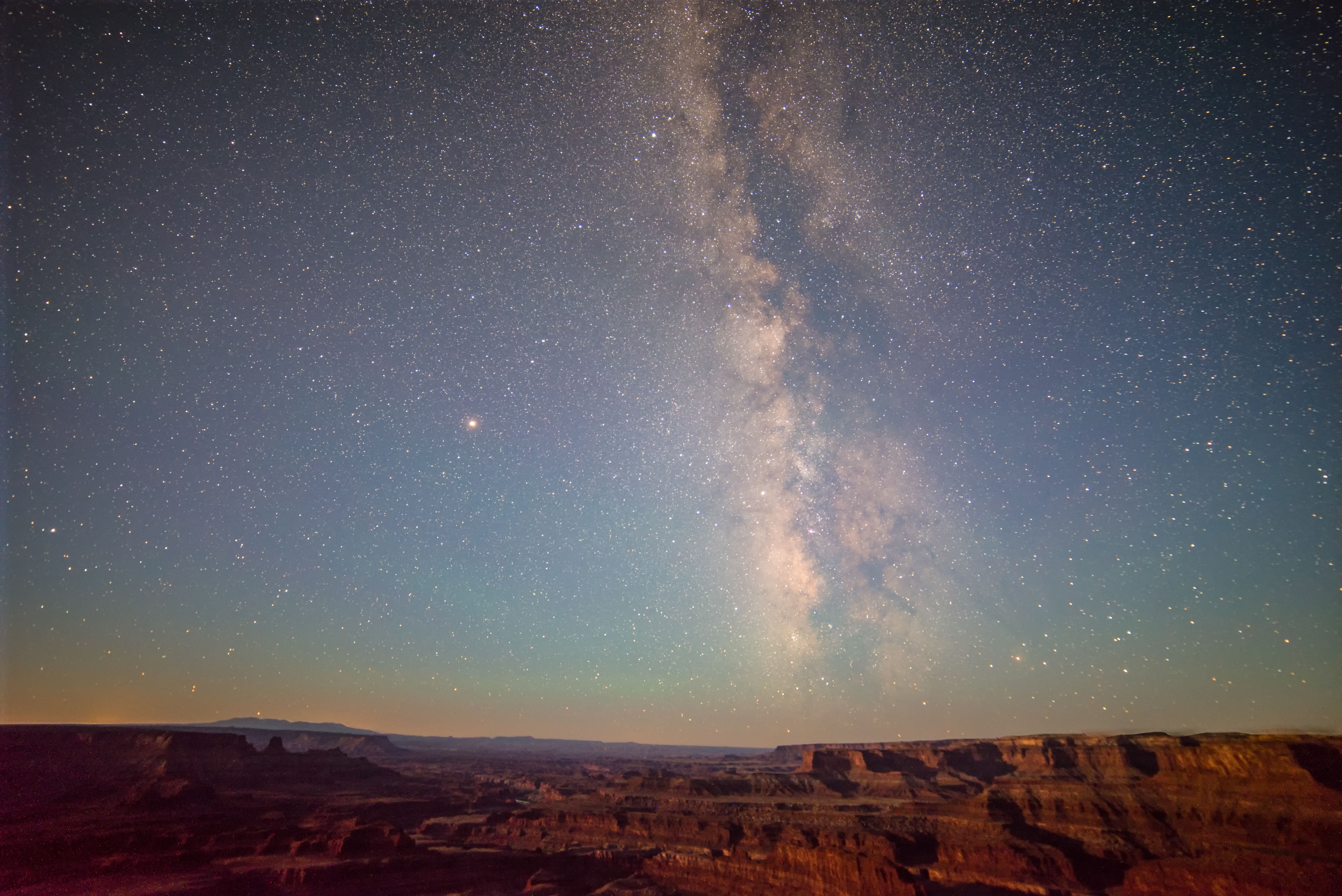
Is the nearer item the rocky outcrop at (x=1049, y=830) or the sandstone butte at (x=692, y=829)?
the rocky outcrop at (x=1049, y=830)

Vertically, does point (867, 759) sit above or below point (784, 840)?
above

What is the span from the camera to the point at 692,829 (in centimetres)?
5750

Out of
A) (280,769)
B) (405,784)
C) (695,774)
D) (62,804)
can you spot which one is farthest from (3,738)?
(695,774)

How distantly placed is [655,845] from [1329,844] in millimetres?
50020

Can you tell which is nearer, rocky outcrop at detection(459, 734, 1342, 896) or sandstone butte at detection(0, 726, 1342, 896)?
rocky outcrop at detection(459, 734, 1342, 896)

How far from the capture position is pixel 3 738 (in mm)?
62188

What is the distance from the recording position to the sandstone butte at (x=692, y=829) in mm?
39031

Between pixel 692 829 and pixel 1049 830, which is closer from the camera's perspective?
pixel 1049 830

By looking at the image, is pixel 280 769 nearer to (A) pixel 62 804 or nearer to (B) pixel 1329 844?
(A) pixel 62 804

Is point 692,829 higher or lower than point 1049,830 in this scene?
lower

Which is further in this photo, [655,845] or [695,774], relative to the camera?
[695,774]

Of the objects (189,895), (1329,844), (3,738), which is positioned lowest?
(189,895)

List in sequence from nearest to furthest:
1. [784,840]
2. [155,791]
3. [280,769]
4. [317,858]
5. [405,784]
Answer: [317,858]
[784,840]
[155,791]
[280,769]
[405,784]

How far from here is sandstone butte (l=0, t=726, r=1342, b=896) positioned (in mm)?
39031
